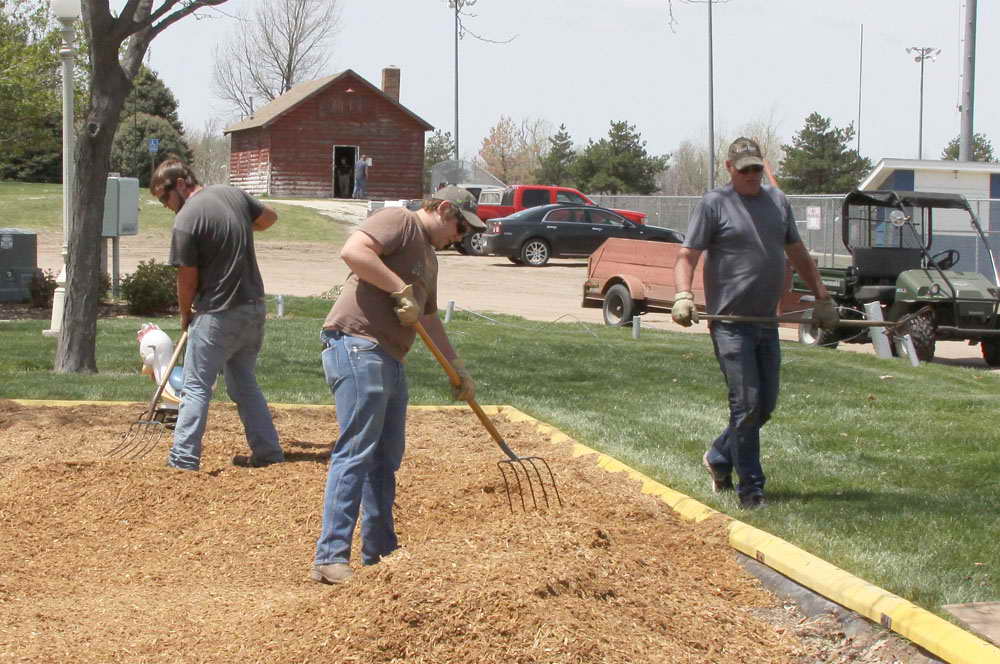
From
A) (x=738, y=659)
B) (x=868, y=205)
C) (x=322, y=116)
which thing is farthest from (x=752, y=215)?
(x=322, y=116)

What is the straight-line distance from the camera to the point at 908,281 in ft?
49.1

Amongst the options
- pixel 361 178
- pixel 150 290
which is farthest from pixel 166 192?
pixel 361 178

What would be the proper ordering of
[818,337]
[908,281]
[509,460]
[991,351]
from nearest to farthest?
[509,460], [908,281], [991,351], [818,337]

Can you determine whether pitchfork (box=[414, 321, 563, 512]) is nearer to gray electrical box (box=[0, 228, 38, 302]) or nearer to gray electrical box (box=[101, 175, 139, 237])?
gray electrical box (box=[101, 175, 139, 237])

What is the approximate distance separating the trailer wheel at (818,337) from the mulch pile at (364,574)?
9.59m

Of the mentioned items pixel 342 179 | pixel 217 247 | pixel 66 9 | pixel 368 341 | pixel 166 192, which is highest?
pixel 342 179

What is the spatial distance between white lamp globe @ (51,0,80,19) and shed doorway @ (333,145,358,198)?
38.7 meters

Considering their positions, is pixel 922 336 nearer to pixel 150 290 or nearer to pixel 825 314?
pixel 825 314

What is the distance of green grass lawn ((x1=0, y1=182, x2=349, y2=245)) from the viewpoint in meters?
34.9

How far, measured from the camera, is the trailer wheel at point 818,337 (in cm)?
1610

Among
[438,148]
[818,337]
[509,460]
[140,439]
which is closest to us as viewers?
[509,460]

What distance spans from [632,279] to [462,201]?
1286cm

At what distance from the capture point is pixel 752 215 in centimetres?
600

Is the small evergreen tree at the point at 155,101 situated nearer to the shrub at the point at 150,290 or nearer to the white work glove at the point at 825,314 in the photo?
the shrub at the point at 150,290
